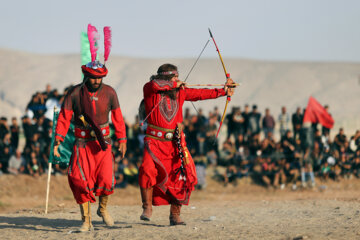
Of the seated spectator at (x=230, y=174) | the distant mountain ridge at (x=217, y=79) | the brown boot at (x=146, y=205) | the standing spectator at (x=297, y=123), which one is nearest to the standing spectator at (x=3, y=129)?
the seated spectator at (x=230, y=174)

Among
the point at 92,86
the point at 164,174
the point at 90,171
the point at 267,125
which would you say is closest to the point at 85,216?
the point at 90,171

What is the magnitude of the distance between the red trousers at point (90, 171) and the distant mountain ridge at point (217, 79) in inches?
2294

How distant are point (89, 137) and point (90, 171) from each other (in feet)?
1.43

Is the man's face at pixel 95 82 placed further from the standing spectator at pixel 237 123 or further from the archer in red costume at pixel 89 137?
the standing spectator at pixel 237 123

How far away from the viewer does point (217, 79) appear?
279 feet

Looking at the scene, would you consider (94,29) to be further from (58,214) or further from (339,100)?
(339,100)

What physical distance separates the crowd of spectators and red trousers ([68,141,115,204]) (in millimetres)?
7810

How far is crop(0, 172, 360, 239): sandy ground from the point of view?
7926 mm

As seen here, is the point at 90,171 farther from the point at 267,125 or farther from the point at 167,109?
the point at 267,125

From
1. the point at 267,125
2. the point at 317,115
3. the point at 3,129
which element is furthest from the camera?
the point at 267,125

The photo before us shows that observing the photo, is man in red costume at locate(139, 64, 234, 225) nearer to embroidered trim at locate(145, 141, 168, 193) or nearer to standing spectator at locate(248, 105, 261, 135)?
embroidered trim at locate(145, 141, 168, 193)

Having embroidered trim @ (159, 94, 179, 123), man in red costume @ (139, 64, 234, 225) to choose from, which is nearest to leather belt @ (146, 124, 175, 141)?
man in red costume @ (139, 64, 234, 225)

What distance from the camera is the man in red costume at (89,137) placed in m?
8.51

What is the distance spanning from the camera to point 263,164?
17.2 metres
